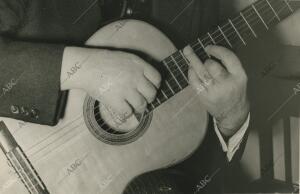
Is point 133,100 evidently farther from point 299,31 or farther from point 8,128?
point 299,31

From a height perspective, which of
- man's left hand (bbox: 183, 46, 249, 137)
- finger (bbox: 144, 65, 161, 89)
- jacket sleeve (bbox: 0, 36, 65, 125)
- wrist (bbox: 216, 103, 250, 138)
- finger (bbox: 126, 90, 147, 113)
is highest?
jacket sleeve (bbox: 0, 36, 65, 125)

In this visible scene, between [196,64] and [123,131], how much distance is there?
24 centimetres

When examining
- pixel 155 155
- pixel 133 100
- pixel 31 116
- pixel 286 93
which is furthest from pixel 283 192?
pixel 31 116

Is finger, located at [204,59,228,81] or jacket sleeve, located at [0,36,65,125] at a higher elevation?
jacket sleeve, located at [0,36,65,125]

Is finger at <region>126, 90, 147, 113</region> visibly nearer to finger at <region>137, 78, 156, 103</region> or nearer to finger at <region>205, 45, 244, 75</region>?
finger at <region>137, 78, 156, 103</region>

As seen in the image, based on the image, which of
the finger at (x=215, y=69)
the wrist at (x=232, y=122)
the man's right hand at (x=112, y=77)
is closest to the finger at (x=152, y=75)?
the man's right hand at (x=112, y=77)

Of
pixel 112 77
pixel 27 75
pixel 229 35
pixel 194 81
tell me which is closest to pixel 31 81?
pixel 27 75

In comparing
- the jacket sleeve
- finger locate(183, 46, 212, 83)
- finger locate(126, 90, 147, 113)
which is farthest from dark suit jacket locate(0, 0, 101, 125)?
finger locate(183, 46, 212, 83)

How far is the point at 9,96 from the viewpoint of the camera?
78cm

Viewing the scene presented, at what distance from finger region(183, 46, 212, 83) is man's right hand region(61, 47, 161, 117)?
95 mm

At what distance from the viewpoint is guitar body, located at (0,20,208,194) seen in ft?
2.58

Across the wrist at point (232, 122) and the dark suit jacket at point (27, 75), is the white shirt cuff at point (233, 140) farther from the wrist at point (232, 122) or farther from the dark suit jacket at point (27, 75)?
the dark suit jacket at point (27, 75)

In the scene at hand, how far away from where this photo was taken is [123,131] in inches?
32.7

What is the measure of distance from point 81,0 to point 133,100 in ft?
1.07
